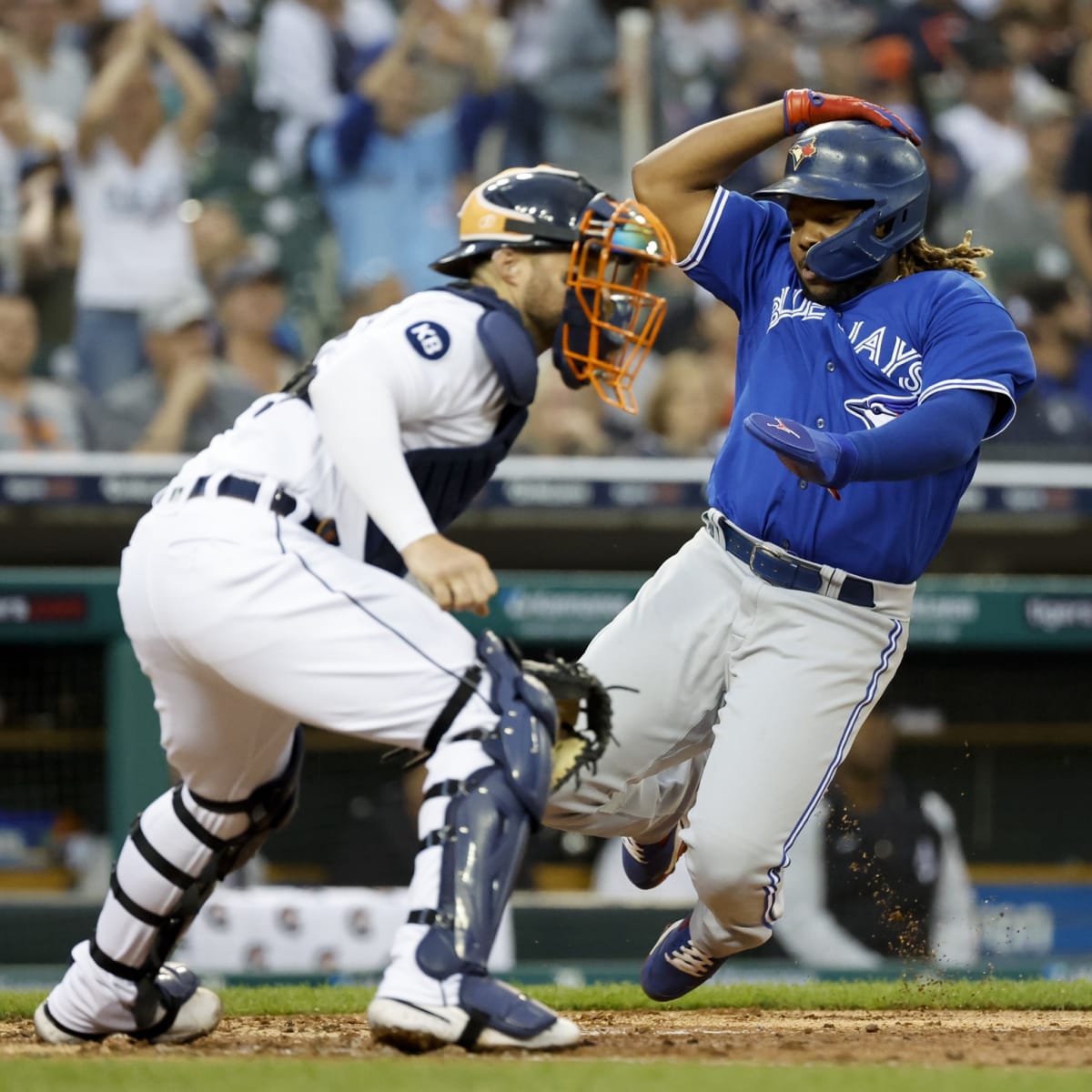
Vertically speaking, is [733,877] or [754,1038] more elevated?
[733,877]

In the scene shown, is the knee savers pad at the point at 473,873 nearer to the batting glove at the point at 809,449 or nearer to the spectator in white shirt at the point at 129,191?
the batting glove at the point at 809,449

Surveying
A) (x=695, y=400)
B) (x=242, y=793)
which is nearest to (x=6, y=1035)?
(x=242, y=793)

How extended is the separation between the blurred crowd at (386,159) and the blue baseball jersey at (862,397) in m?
4.43

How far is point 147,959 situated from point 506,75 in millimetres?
6739

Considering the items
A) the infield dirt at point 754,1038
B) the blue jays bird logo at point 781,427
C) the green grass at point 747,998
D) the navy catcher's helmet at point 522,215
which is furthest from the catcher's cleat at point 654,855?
the navy catcher's helmet at point 522,215

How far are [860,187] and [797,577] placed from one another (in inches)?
33.7

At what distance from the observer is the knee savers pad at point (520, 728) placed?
3.09 meters

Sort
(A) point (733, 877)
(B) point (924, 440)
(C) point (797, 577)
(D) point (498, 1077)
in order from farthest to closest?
(C) point (797, 577), (A) point (733, 877), (B) point (924, 440), (D) point (498, 1077)

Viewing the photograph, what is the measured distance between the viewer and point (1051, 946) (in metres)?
8.33

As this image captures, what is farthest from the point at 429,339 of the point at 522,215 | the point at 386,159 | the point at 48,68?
the point at 48,68

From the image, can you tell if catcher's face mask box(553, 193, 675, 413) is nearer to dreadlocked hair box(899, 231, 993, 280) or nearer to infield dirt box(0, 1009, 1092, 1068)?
dreadlocked hair box(899, 231, 993, 280)

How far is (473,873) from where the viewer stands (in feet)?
9.89

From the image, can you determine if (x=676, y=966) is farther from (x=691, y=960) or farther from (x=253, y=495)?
(x=253, y=495)

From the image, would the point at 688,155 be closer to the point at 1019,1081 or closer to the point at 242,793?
the point at 242,793
